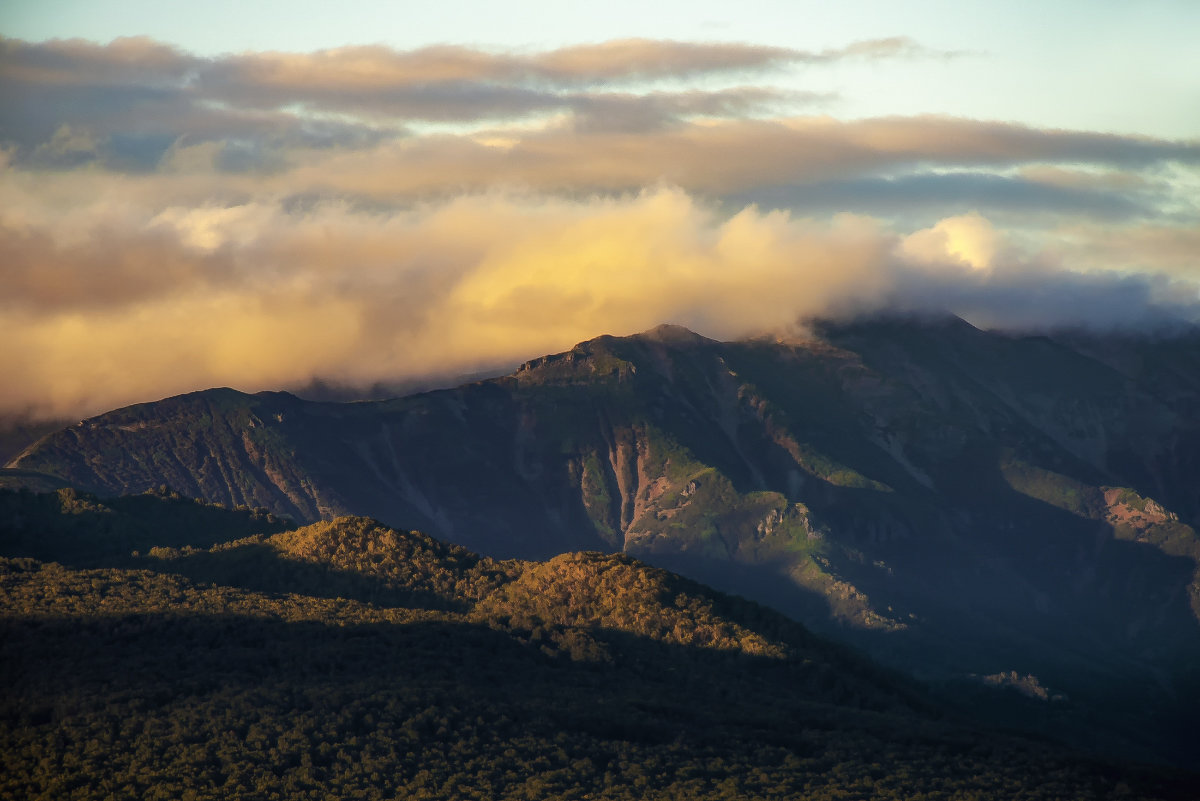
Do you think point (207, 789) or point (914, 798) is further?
point (914, 798)

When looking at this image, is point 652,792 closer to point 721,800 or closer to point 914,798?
point 721,800

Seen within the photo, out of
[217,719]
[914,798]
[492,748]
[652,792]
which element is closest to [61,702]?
[217,719]

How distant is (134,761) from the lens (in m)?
186

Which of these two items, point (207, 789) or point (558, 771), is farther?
point (558, 771)

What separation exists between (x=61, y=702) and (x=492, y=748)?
4372 centimetres

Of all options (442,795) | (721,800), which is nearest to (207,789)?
(442,795)

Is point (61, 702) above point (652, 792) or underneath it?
above

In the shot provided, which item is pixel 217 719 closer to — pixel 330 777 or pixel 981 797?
pixel 330 777

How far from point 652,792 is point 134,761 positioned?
163 ft

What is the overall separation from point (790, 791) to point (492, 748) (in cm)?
3033

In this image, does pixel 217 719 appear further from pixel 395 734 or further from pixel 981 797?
pixel 981 797

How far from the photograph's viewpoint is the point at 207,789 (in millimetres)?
181625

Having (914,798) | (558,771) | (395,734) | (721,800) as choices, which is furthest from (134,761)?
(914,798)

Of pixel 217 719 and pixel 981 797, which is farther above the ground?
pixel 217 719
